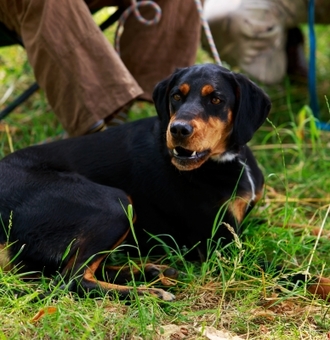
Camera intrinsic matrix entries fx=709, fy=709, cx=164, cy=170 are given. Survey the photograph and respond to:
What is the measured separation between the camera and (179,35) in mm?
4242

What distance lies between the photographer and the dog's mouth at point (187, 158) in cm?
302

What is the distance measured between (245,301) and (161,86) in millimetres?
1037

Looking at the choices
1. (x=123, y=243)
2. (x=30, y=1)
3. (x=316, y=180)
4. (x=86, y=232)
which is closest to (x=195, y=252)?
(x=123, y=243)

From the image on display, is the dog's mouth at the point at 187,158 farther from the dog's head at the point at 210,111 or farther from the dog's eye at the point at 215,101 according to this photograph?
the dog's eye at the point at 215,101

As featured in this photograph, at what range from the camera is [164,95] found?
321cm

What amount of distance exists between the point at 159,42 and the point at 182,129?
147 centimetres

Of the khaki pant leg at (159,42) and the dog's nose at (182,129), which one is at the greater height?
the dog's nose at (182,129)

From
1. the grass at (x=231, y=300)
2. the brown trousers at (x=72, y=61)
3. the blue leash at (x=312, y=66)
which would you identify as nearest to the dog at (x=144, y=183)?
the grass at (x=231, y=300)

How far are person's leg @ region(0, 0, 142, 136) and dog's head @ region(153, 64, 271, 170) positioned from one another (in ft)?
1.64

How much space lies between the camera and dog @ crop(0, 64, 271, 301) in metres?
3.01

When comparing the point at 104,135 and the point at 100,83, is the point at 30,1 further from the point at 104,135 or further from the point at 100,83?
the point at 104,135

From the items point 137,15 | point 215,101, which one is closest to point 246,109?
point 215,101

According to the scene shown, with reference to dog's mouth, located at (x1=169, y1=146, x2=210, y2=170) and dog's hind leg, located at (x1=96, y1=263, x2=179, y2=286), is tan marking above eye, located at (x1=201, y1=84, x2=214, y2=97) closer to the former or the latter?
dog's mouth, located at (x1=169, y1=146, x2=210, y2=170)

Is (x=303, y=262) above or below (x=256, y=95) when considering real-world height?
below
